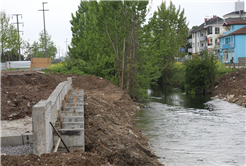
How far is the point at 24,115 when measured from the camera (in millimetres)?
11867

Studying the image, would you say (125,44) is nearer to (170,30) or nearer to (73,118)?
(73,118)

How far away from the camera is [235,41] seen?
62.3 meters

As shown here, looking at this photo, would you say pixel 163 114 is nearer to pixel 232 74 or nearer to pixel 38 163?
pixel 38 163

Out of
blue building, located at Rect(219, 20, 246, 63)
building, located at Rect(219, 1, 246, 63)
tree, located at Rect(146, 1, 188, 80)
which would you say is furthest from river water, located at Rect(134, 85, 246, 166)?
blue building, located at Rect(219, 20, 246, 63)

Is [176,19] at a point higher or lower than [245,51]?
higher

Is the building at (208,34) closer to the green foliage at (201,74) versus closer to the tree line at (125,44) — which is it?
the green foliage at (201,74)

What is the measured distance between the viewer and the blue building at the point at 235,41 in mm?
61750

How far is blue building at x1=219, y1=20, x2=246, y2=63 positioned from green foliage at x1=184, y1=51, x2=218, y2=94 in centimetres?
2280

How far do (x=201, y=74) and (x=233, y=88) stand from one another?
6.10m

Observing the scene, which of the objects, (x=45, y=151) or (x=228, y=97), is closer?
(x=45, y=151)

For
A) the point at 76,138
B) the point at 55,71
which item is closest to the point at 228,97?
the point at 55,71

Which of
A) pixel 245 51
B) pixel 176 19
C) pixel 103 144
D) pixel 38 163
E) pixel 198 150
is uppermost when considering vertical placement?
pixel 176 19

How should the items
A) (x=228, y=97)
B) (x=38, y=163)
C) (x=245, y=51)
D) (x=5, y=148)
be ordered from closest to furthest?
(x=38, y=163) → (x=5, y=148) → (x=228, y=97) → (x=245, y=51)

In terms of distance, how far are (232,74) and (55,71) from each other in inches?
863
